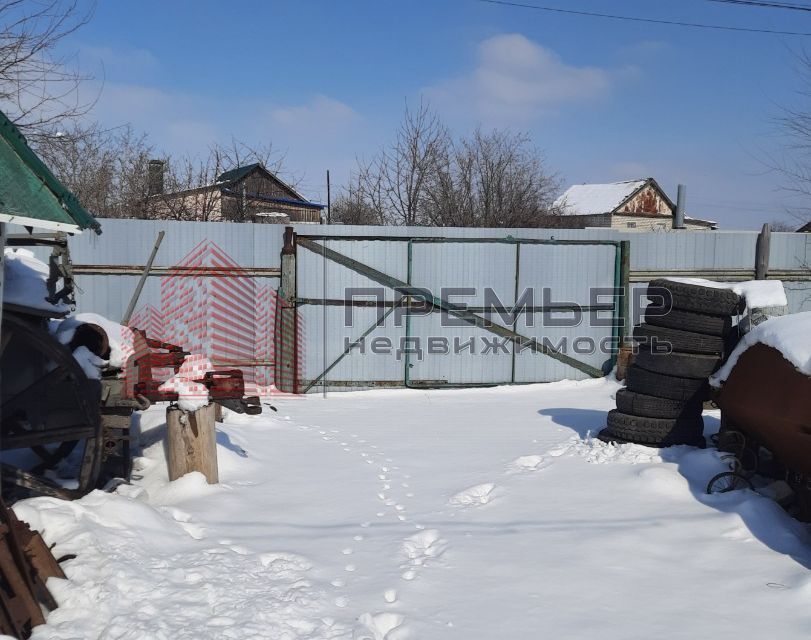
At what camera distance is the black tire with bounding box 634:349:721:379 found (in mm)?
6848

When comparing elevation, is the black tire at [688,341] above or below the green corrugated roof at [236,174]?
below

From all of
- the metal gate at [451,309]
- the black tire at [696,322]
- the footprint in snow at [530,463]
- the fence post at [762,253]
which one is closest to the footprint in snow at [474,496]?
the footprint in snow at [530,463]

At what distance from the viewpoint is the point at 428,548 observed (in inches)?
193

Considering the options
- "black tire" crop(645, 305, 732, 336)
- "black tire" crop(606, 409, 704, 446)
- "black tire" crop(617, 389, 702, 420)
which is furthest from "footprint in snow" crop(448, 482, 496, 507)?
"black tire" crop(645, 305, 732, 336)

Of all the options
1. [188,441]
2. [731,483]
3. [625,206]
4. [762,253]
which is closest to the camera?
[731,483]

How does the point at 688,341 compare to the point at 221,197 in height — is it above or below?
below

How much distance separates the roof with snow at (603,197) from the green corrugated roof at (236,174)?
24972mm

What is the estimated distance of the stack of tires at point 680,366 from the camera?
6871mm

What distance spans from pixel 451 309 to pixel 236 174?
983cm

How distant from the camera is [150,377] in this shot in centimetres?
625

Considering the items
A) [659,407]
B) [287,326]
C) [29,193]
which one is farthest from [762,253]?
[29,193]

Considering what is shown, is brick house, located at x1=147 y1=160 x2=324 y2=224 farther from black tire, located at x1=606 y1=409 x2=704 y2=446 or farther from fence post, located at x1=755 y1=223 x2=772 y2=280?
black tire, located at x1=606 y1=409 x2=704 y2=446

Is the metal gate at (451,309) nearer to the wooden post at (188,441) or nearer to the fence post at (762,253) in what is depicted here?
the fence post at (762,253)

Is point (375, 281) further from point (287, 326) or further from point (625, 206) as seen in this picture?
point (625, 206)
